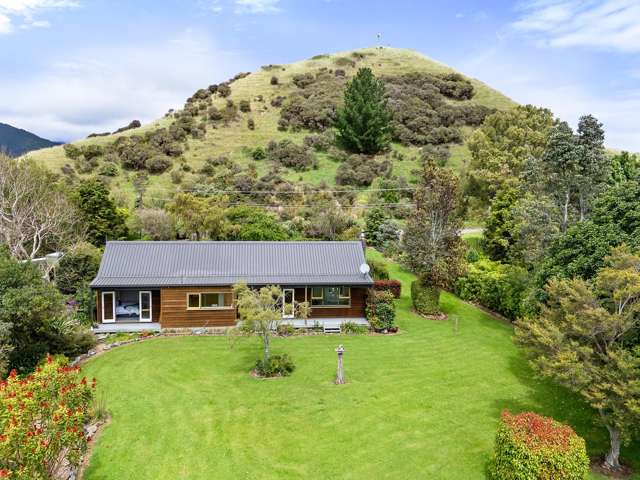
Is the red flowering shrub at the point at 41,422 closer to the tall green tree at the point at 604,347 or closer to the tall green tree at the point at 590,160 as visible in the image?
the tall green tree at the point at 604,347

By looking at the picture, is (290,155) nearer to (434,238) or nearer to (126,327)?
(434,238)

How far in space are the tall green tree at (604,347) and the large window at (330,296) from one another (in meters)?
12.4

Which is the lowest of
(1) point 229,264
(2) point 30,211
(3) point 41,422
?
(3) point 41,422

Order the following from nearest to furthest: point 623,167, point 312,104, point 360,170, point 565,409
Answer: point 565,409
point 623,167
point 360,170
point 312,104

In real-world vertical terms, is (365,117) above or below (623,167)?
above

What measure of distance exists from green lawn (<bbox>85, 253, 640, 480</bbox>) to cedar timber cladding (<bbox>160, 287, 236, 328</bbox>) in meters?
1.54

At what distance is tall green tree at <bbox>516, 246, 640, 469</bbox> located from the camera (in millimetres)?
10375

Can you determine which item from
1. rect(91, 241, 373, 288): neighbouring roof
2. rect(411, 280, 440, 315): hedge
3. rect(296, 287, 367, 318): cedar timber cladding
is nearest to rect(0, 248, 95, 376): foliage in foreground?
rect(91, 241, 373, 288): neighbouring roof

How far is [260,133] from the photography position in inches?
2763

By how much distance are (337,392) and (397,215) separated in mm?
34512

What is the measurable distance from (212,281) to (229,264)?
1.66 m

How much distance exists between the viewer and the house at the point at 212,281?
74.8 ft

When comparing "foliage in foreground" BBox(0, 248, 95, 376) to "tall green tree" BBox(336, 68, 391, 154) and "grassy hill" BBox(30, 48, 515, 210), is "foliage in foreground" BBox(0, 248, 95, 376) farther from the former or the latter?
"tall green tree" BBox(336, 68, 391, 154)

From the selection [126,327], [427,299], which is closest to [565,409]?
[427,299]
